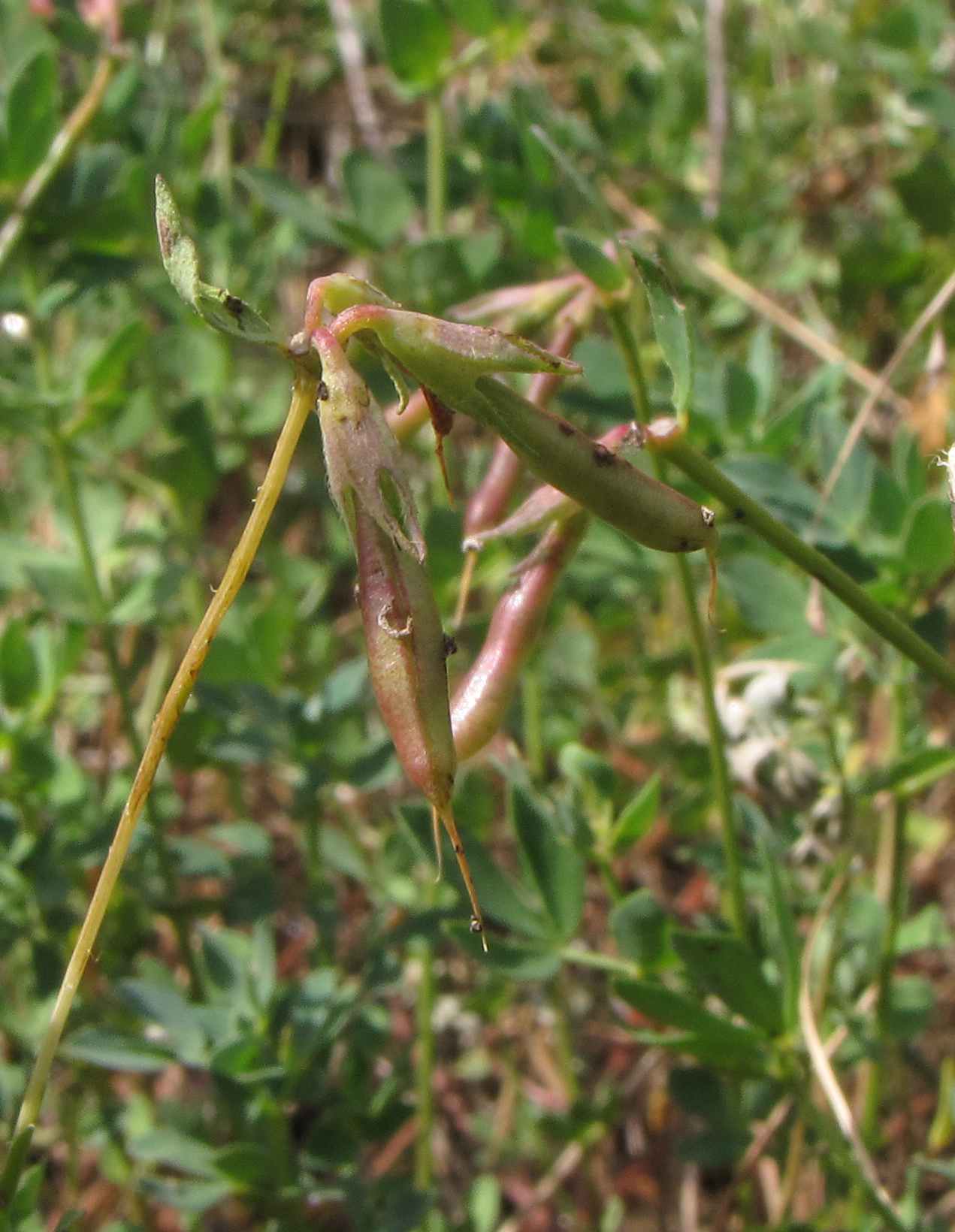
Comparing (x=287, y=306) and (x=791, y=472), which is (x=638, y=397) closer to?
(x=791, y=472)

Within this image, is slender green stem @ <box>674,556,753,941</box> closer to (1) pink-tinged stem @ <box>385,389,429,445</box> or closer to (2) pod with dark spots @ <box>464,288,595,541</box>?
(2) pod with dark spots @ <box>464,288,595,541</box>

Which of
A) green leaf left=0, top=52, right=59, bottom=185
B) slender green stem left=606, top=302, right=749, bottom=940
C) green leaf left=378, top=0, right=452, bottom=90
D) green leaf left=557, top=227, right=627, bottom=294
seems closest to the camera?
green leaf left=557, top=227, right=627, bottom=294

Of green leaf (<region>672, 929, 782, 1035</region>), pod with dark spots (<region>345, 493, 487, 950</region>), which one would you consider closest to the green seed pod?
pod with dark spots (<region>345, 493, 487, 950</region>)

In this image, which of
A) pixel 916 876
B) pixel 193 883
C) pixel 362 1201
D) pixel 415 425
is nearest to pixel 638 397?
pixel 415 425

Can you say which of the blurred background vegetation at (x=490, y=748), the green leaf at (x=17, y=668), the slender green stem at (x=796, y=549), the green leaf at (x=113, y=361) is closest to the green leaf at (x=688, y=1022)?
the blurred background vegetation at (x=490, y=748)

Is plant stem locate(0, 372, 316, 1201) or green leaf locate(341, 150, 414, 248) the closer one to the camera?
plant stem locate(0, 372, 316, 1201)

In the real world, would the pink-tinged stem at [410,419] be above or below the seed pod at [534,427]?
above

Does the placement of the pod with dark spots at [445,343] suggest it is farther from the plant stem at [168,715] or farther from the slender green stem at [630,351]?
the slender green stem at [630,351]
